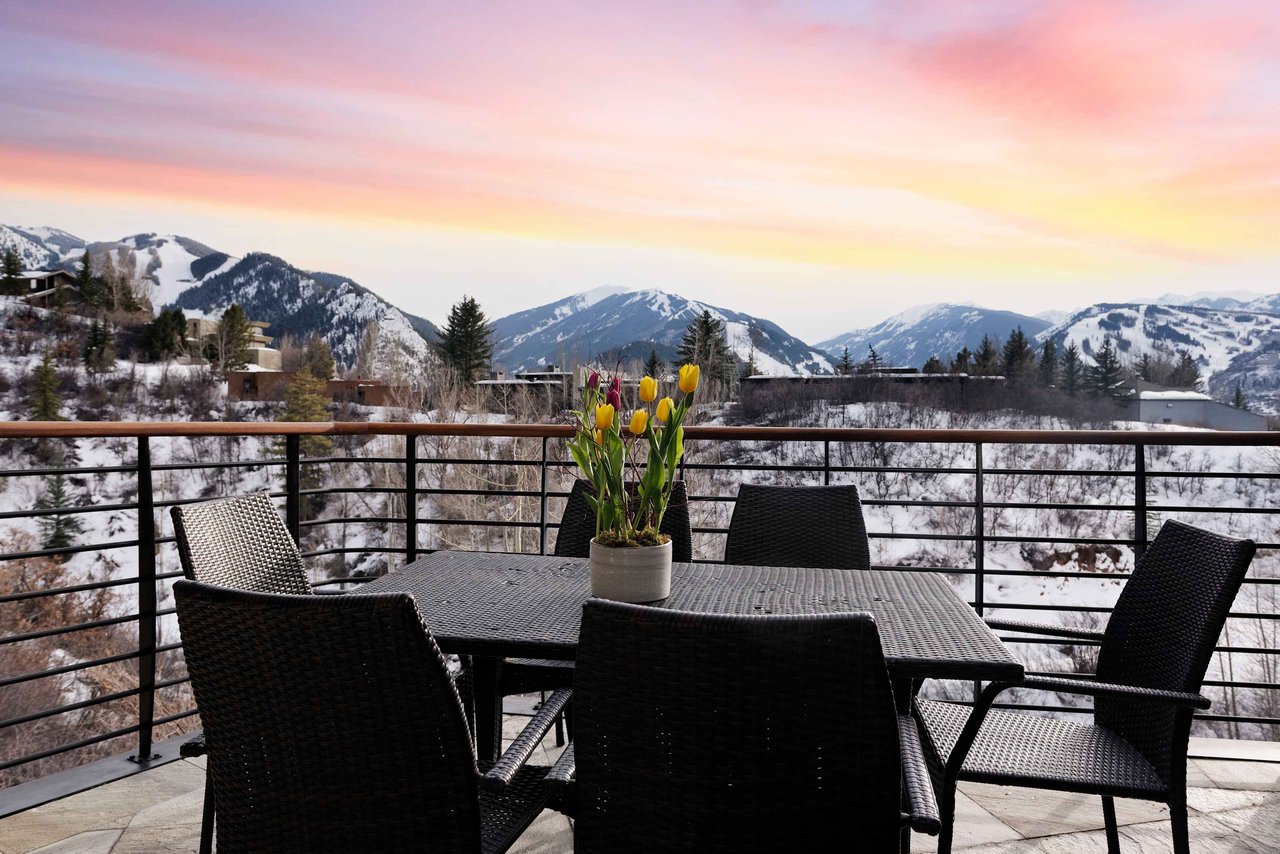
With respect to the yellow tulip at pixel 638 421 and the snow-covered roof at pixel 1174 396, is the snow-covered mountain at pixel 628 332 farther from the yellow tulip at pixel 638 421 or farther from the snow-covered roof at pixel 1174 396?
the yellow tulip at pixel 638 421

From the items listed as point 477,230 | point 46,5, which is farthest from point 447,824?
point 46,5

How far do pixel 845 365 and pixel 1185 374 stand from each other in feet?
35.9

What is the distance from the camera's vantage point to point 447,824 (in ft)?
4.24

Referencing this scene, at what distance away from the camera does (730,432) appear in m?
3.45

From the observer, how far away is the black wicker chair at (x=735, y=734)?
3.56 feet

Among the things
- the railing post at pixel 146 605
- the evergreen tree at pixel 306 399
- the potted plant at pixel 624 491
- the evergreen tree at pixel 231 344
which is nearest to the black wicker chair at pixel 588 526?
the potted plant at pixel 624 491

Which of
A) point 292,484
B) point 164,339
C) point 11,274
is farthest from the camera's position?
point 11,274

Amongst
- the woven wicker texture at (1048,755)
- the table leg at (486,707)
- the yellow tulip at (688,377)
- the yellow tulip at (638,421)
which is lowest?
the woven wicker texture at (1048,755)

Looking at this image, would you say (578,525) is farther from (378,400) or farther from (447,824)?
(378,400)

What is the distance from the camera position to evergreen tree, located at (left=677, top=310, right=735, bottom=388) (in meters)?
28.7

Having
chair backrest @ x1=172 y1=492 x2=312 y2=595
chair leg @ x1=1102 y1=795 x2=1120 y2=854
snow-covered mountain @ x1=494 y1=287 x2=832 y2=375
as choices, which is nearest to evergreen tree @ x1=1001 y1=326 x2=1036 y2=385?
snow-covered mountain @ x1=494 y1=287 x2=832 y2=375

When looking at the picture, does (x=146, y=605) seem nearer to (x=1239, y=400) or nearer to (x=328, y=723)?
(x=328, y=723)

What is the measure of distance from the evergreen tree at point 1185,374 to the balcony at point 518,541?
5.84 m

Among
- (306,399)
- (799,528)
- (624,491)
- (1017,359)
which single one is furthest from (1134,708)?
(306,399)
